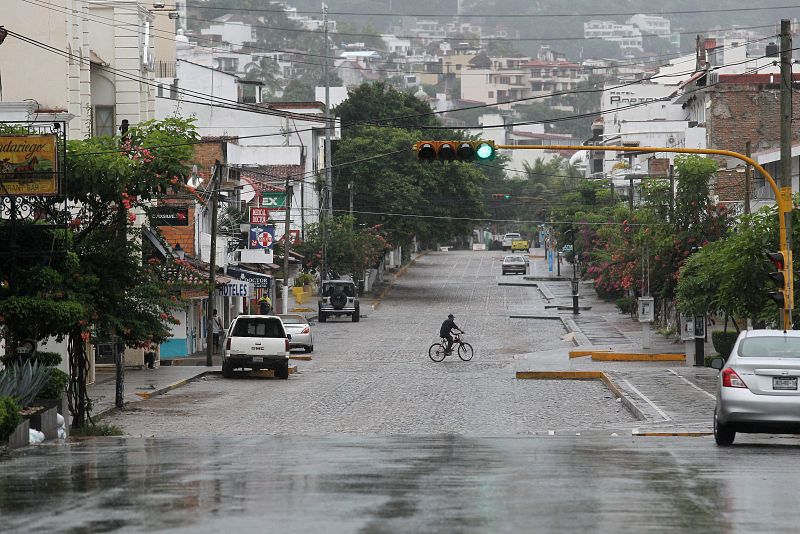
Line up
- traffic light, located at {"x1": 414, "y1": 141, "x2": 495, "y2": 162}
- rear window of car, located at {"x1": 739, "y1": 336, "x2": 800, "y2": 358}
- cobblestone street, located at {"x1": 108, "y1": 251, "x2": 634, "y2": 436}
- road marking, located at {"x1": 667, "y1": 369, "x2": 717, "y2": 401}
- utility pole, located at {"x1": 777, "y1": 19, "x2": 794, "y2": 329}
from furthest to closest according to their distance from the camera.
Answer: road marking, located at {"x1": 667, "y1": 369, "x2": 717, "y2": 401} → utility pole, located at {"x1": 777, "y1": 19, "x2": 794, "y2": 329} → traffic light, located at {"x1": 414, "y1": 141, "x2": 495, "y2": 162} → cobblestone street, located at {"x1": 108, "y1": 251, "x2": 634, "y2": 436} → rear window of car, located at {"x1": 739, "y1": 336, "x2": 800, "y2": 358}

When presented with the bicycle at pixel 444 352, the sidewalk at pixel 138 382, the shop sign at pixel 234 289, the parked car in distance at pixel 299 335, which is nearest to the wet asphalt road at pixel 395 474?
the sidewalk at pixel 138 382

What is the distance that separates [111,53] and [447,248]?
4029 inches

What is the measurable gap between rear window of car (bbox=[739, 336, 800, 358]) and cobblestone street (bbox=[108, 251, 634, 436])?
19.6 feet

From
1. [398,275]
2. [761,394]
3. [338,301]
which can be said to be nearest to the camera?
[761,394]

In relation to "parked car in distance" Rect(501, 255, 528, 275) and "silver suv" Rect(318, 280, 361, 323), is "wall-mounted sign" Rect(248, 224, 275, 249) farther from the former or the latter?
"parked car in distance" Rect(501, 255, 528, 275)

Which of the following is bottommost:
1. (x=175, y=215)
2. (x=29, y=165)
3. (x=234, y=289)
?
(x=234, y=289)

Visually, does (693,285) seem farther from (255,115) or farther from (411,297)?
(255,115)

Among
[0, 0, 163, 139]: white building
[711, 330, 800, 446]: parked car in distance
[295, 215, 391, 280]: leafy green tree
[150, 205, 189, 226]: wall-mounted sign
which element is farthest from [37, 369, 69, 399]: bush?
[295, 215, 391, 280]: leafy green tree

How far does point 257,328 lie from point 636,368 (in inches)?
433

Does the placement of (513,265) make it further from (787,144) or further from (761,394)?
(761,394)

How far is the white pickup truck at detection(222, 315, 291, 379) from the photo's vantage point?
127ft

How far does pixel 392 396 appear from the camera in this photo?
33.0 metres

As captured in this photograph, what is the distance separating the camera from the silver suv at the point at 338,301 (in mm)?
66375

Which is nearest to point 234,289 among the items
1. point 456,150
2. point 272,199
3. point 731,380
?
point 272,199
